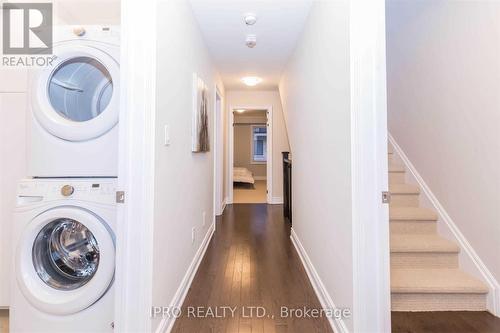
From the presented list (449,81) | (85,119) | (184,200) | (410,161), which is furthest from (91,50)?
(410,161)

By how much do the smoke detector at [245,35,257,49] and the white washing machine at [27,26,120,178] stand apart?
5.43 feet

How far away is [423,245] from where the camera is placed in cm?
183

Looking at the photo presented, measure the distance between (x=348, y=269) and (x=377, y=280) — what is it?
0.18 m

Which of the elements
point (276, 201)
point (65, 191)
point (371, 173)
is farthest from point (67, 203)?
point (276, 201)

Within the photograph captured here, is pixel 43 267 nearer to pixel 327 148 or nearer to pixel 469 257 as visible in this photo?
pixel 327 148

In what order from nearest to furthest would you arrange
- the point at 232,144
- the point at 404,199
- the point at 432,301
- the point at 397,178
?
the point at 432,301 → the point at 404,199 → the point at 397,178 → the point at 232,144

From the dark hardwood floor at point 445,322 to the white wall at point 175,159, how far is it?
4.62 ft

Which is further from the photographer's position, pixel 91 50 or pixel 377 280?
pixel 91 50

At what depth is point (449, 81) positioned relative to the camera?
6.07 ft

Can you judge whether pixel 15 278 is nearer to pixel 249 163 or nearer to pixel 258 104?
pixel 258 104

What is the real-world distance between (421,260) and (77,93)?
2610mm

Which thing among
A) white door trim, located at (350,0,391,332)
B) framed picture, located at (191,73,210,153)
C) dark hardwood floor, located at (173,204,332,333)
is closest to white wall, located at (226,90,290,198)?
dark hardwood floor, located at (173,204,332,333)

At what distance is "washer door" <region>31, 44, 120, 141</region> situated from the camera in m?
1.32

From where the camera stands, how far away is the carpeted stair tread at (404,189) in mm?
2227
